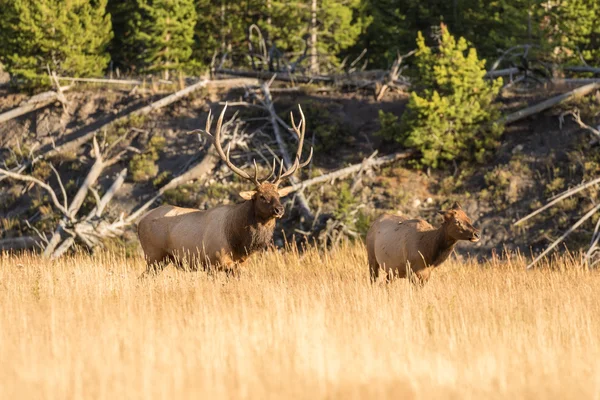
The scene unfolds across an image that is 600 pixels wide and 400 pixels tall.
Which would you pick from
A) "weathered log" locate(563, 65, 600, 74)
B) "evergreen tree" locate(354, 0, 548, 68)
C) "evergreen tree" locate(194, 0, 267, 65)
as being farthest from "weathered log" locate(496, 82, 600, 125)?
"evergreen tree" locate(194, 0, 267, 65)

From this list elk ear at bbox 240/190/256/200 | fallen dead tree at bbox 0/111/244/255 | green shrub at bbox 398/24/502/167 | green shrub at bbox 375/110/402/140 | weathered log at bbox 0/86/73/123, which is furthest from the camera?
weathered log at bbox 0/86/73/123

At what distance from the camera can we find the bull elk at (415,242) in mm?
10859

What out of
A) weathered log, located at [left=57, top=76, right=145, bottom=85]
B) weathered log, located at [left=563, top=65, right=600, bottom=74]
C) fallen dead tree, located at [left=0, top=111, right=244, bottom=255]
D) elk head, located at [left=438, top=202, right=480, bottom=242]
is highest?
elk head, located at [left=438, top=202, right=480, bottom=242]

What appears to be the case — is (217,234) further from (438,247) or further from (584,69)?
(584,69)

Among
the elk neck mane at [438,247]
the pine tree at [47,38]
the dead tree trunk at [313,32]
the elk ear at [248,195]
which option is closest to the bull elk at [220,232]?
the elk ear at [248,195]

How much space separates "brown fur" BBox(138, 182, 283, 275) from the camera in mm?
11695

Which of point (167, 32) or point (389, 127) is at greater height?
point (167, 32)

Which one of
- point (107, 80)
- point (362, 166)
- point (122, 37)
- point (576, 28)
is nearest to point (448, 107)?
point (362, 166)

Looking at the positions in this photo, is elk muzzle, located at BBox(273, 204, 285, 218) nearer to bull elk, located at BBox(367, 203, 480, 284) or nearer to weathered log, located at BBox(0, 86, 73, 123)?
bull elk, located at BBox(367, 203, 480, 284)

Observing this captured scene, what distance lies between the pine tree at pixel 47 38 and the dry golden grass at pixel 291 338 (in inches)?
638

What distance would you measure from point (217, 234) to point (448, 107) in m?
9.80

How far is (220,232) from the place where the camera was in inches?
468

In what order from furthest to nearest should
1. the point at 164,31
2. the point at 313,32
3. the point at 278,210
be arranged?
the point at 313,32 → the point at 164,31 → the point at 278,210

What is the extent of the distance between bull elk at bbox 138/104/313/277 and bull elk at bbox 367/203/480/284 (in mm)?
1372
